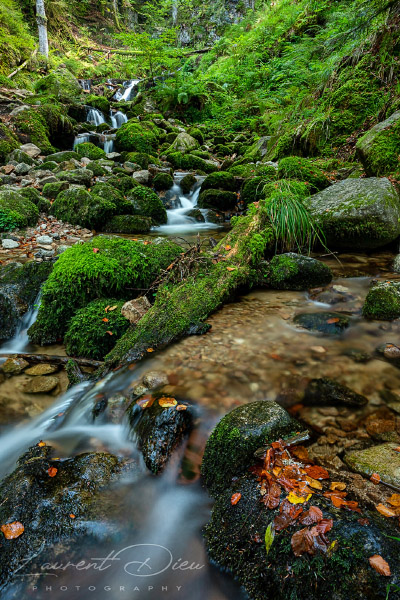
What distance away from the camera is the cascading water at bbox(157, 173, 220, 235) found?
774 centimetres

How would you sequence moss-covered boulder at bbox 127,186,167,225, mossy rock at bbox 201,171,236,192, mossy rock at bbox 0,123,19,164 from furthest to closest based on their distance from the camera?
mossy rock at bbox 0,123,19,164 < mossy rock at bbox 201,171,236,192 < moss-covered boulder at bbox 127,186,167,225

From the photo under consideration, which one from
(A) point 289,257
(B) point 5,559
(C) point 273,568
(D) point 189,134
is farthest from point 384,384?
(D) point 189,134

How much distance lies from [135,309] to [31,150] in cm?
926

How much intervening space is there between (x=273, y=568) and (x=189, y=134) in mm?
15433

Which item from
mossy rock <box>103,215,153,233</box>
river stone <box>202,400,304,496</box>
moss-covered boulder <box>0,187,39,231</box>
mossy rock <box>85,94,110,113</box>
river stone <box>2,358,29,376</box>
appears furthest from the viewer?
mossy rock <box>85,94,110,113</box>

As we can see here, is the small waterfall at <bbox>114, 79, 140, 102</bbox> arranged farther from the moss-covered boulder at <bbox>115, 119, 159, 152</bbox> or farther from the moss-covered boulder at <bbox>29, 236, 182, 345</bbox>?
the moss-covered boulder at <bbox>29, 236, 182, 345</bbox>

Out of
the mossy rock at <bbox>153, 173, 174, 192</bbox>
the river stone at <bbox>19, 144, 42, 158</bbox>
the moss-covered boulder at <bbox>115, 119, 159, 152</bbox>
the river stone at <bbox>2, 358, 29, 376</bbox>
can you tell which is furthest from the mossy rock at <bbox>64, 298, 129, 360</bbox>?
the moss-covered boulder at <bbox>115, 119, 159, 152</bbox>

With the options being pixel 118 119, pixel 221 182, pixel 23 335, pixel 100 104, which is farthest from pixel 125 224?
pixel 100 104

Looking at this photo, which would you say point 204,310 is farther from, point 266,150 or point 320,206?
point 266,150

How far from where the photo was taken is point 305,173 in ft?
20.0

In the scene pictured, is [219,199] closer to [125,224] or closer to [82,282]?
[125,224]

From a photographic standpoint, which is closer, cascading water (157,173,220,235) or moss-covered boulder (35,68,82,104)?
cascading water (157,173,220,235)

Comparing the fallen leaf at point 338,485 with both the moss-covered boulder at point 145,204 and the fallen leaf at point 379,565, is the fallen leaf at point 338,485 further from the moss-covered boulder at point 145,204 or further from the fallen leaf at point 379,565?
the moss-covered boulder at point 145,204

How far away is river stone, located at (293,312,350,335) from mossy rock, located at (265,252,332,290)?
75 centimetres
